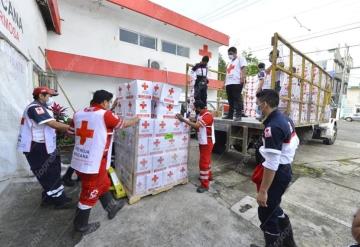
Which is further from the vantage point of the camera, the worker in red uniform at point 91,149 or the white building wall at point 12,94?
the white building wall at point 12,94

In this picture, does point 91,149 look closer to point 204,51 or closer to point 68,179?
point 68,179

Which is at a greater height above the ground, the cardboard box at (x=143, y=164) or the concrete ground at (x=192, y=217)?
the cardboard box at (x=143, y=164)

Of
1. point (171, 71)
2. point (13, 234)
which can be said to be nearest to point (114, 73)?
point (171, 71)

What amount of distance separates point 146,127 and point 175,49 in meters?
9.84

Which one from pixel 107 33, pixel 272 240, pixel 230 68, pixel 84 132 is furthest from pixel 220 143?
pixel 107 33

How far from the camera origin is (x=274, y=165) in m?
2.04

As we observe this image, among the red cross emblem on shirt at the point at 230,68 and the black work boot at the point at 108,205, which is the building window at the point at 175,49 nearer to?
the red cross emblem on shirt at the point at 230,68

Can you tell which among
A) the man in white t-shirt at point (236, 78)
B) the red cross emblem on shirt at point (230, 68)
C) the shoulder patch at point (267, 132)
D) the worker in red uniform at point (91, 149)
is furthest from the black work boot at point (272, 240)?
the red cross emblem on shirt at point (230, 68)

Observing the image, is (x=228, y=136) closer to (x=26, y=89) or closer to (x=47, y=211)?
(x=47, y=211)

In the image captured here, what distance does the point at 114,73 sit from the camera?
952cm

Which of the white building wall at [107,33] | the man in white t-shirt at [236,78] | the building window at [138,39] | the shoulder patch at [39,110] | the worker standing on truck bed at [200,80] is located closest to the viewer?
the shoulder patch at [39,110]

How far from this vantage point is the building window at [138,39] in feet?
33.8

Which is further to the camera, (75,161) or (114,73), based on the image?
(114,73)

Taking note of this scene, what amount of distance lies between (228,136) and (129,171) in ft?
8.78
